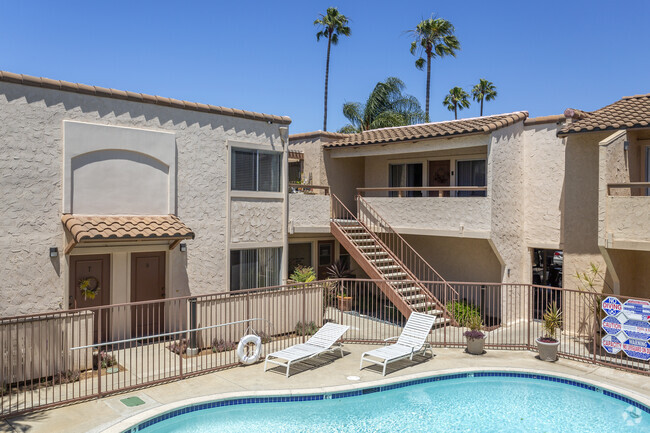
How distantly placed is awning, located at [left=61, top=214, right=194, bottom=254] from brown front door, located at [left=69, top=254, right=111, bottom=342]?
0.98 meters

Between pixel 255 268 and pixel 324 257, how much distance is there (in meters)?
5.64

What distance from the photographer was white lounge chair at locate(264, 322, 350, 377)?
504 inches

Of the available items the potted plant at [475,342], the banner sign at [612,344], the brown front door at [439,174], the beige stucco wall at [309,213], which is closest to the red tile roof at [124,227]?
the beige stucco wall at [309,213]

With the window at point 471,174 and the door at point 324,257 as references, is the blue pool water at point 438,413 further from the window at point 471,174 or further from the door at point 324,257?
the door at point 324,257

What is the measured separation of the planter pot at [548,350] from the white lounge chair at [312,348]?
17.2ft

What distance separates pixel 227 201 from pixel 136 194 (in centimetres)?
286

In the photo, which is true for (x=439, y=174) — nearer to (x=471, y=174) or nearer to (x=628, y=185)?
(x=471, y=174)

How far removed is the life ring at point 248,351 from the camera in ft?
43.3

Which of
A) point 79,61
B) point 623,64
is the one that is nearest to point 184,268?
point 79,61

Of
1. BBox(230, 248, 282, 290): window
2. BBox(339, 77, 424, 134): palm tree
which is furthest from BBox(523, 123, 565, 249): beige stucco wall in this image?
BBox(339, 77, 424, 134): palm tree

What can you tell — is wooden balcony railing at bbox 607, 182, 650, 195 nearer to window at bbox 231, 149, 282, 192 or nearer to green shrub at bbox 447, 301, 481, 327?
green shrub at bbox 447, 301, 481, 327

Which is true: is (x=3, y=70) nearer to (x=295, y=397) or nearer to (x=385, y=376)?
Result: (x=295, y=397)

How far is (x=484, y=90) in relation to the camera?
54438mm

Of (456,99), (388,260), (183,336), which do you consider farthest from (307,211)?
(456,99)
